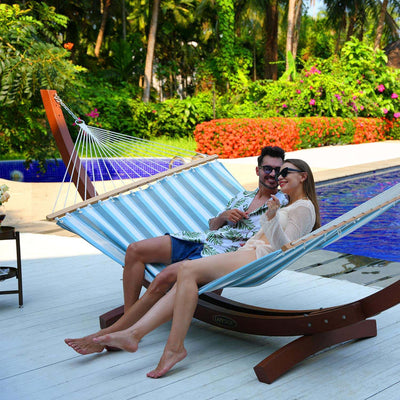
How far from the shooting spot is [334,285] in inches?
140

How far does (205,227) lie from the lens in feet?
10.9

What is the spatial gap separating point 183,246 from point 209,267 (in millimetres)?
431

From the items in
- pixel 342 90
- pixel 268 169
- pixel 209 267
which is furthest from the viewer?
pixel 342 90

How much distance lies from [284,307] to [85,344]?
1.17m

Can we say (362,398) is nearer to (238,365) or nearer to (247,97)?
(238,365)

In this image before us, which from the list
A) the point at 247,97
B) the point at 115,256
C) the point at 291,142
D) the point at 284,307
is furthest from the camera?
the point at 247,97

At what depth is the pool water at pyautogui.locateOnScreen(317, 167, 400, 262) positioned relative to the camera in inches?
207

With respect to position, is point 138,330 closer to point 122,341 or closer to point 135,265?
point 122,341

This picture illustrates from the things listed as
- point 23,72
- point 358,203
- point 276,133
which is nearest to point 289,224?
point 23,72

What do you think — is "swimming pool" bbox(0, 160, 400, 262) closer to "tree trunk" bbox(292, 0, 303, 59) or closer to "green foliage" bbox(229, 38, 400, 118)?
"green foliage" bbox(229, 38, 400, 118)

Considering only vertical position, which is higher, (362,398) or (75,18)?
(75,18)

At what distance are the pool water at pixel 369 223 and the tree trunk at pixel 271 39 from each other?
41.9 ft

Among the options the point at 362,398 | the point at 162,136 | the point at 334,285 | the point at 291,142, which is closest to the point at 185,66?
the point at 162,136

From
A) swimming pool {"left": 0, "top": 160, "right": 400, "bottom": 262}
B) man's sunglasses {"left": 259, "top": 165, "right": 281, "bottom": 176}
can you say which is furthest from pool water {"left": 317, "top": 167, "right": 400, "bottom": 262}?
man's sunglasses {"left": 259, "top": 165, "right": 281, "bottom": 176}
